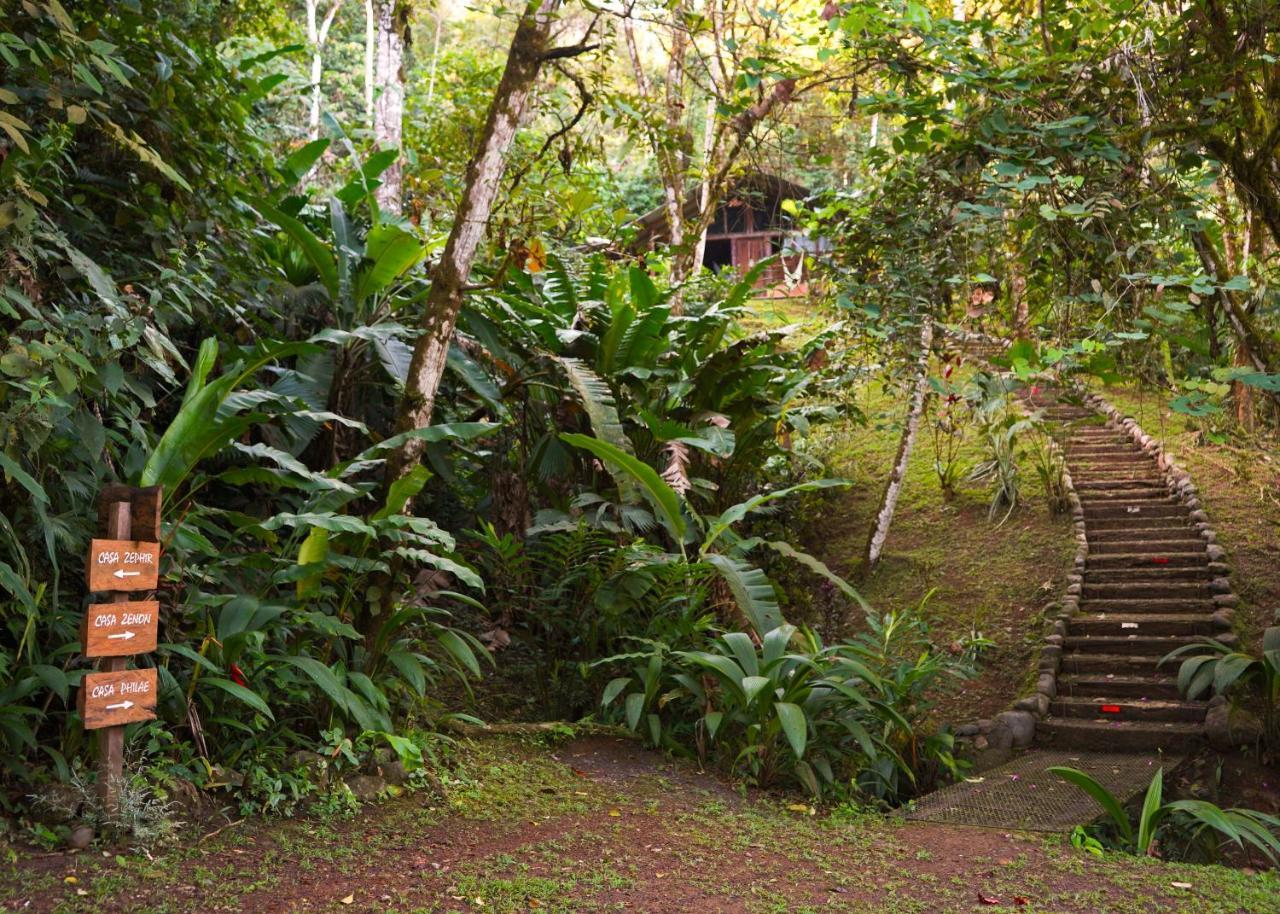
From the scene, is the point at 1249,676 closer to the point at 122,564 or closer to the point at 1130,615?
the point at 1130,615

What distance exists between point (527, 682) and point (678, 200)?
4.82 meters

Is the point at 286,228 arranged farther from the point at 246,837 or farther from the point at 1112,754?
the point at 1112,754

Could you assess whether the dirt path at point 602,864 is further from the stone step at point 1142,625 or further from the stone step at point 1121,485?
the stone step at point 1121,485

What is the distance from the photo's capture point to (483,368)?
20.3ft

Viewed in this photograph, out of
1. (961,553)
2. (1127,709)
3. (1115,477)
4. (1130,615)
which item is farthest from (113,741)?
(1115,477)

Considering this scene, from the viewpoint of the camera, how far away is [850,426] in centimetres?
1215

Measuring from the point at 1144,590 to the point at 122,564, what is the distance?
7.38 metres

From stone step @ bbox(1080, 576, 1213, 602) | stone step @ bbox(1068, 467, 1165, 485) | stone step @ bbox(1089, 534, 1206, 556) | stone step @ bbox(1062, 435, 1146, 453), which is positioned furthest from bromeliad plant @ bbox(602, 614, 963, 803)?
stone step @ bbox(1062, 435, 1146, 453)

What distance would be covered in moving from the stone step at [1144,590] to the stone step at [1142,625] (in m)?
0.25

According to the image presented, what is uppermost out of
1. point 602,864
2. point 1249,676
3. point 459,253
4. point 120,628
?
point 459,253

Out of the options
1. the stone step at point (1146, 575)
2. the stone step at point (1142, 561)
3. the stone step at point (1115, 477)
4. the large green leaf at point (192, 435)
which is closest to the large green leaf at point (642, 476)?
the large green leaf at point (192, 435)

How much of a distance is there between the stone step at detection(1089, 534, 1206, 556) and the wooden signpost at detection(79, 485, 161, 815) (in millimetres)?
7685

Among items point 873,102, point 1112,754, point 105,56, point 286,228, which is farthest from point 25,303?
point 1112,754

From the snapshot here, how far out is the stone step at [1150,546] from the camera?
8594 millimetres
